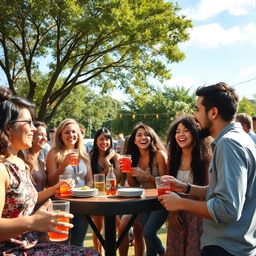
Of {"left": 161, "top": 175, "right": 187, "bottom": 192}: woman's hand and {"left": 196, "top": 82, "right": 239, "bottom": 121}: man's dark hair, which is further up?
{"left": 196, "top": 82, "right": 239, "bottom": 121}: man's dark hair

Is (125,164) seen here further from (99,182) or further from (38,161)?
(38,161)

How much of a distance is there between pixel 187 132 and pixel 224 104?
185cm

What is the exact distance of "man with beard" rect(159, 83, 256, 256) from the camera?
1.71 metres

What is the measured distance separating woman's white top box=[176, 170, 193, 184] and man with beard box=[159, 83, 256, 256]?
162 cm

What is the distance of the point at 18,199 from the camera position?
194 cm

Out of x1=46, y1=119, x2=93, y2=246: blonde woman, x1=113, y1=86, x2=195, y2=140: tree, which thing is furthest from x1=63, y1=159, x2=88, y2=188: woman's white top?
x1=113, y1=86, x2=195, y2=140: tree

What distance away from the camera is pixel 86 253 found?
6.89ft

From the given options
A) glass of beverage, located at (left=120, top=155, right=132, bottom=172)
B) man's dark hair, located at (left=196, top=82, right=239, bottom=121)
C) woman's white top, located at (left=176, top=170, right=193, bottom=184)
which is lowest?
woman's white top, located at (left=176, top=170, right=193, bottom=184)

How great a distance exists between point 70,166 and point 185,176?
5.47 feet

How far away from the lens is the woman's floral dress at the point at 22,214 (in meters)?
1.90

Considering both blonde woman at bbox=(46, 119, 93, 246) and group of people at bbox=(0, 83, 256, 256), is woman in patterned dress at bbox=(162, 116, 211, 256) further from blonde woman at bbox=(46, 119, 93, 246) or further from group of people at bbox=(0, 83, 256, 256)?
blonde woman at bbox=(46, 119, 93, 246)

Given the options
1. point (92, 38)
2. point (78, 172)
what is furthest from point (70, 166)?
point (92, 38)

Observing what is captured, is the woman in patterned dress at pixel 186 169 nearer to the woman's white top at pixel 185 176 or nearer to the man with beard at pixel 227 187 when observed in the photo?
the woman's white top at pixel 185 176

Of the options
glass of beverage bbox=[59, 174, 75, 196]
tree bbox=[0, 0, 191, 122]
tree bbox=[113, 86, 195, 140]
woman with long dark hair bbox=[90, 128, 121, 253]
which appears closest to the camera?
glass of beverage bbox=[59, 174, 75, 196]
